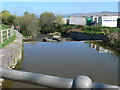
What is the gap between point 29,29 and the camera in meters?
26.9

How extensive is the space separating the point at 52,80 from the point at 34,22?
2834cm

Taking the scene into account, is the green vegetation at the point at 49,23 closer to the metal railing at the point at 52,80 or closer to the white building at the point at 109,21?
the white building at the point at 109,21

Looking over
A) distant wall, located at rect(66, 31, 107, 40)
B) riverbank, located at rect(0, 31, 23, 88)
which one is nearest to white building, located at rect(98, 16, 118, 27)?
distant wall, located at rect(66, 31, 107, 40)

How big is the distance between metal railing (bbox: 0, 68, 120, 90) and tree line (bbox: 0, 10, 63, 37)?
2645cm

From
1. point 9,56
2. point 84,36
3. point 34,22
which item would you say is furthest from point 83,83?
point 34,22

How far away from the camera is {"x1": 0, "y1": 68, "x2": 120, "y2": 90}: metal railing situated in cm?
63

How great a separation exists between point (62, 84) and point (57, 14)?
1555 inches

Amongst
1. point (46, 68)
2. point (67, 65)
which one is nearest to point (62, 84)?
point (46, 68)

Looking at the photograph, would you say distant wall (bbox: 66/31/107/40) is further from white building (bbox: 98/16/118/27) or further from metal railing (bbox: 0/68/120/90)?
metal railing (bbox: 0/68/120/90)

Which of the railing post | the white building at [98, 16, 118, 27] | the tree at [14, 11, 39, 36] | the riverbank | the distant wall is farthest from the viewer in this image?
the white building at [98, 16, 118, 27]

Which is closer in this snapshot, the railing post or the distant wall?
the railing post

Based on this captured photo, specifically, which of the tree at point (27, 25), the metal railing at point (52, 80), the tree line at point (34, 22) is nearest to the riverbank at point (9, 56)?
the metal railing at point (52, 80)

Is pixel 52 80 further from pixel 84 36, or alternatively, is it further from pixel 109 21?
pixel 109 21

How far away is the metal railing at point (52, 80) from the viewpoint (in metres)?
0.63
